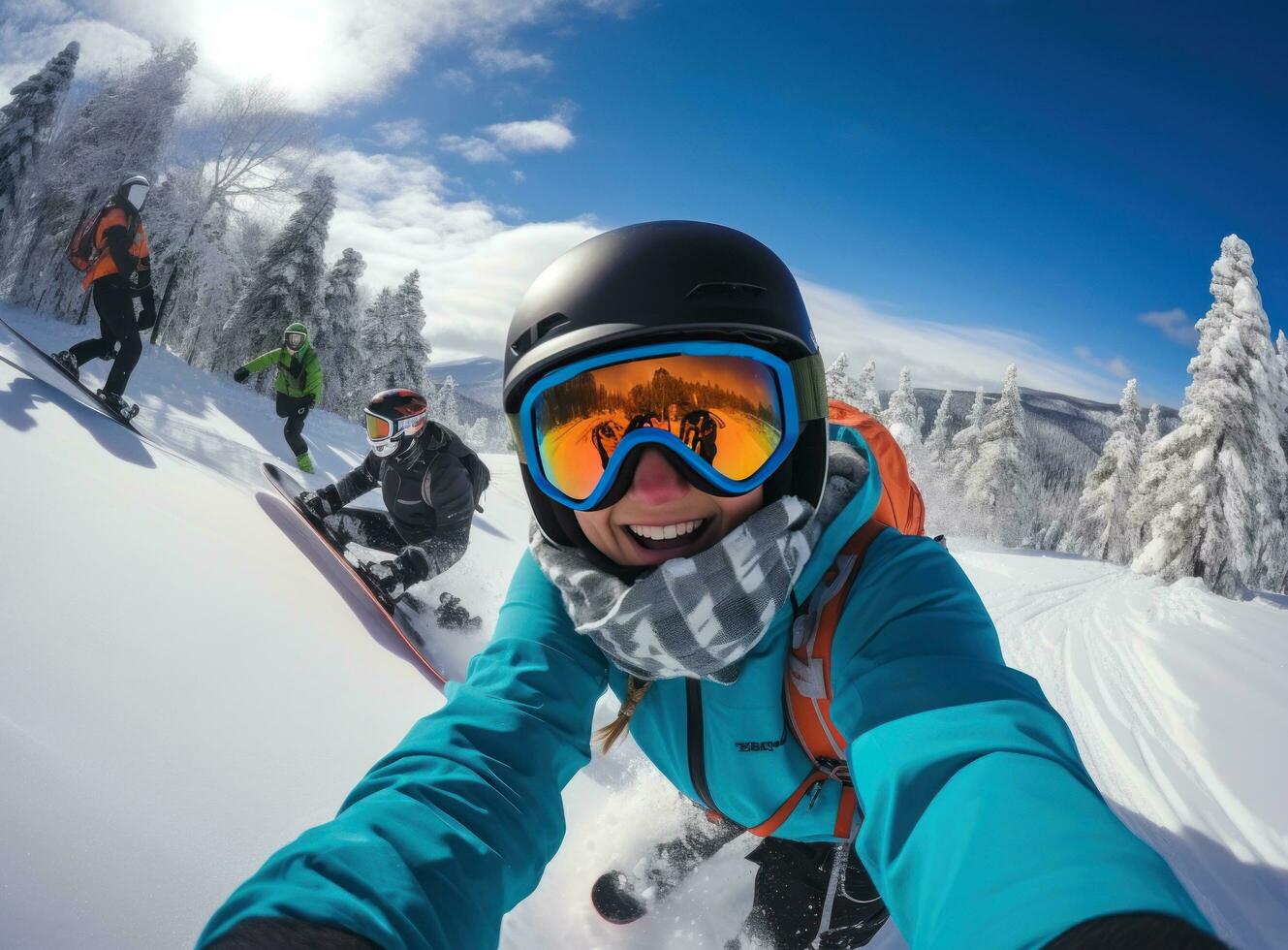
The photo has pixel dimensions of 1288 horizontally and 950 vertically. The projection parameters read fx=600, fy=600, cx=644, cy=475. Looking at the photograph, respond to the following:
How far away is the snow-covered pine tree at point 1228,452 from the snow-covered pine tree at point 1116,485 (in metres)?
11.4

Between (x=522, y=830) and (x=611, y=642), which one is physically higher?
(x=611, y=642)

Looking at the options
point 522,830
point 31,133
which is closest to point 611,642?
point 522,830

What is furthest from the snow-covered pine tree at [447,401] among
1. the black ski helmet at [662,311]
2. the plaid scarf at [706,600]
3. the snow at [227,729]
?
the plaid scarf at [706,600]

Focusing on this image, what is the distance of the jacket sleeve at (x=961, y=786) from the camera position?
2.77 ft

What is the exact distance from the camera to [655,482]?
189cm

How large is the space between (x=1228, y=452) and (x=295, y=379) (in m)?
26.2

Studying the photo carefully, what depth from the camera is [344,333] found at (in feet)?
98.4

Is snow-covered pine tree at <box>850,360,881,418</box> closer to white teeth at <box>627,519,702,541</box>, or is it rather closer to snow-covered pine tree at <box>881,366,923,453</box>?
snow-covered pine tree at <box>881,366,923,453</box>

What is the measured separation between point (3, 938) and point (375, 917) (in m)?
0.87

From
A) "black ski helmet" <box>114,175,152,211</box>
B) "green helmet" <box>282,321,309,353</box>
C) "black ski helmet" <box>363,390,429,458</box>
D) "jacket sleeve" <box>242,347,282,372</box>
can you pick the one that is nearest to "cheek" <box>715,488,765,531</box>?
"black ski helmet" <box>363,390,429,458</box>

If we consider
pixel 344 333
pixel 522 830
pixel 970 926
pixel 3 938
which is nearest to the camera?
pixel 970 926

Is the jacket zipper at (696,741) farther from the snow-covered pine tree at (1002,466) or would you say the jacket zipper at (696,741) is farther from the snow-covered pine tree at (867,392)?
the snow-covered pine tree at (1002,466)

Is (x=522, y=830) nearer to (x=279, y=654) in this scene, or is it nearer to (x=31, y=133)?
(x=279, y=654)

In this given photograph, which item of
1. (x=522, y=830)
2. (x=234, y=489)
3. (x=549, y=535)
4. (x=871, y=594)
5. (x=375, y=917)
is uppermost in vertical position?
(x=871, y=594)
